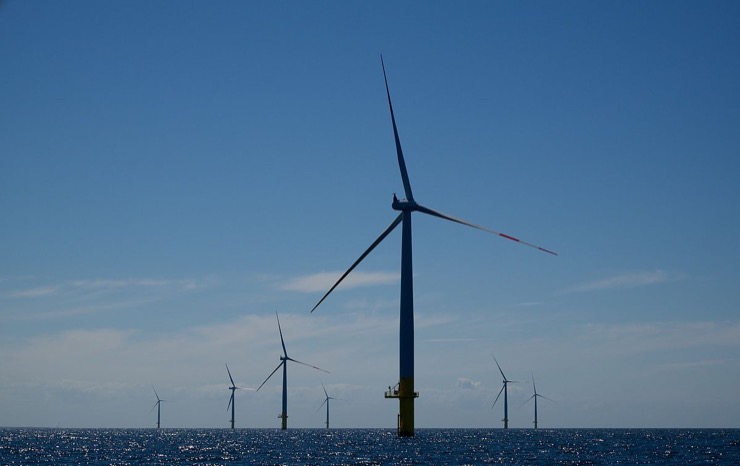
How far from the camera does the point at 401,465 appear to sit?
93.1 meters

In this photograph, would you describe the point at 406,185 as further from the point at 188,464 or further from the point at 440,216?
the point at 188,464

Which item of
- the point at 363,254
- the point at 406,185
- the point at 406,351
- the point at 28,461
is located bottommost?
the point at 28,461

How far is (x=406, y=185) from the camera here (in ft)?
387

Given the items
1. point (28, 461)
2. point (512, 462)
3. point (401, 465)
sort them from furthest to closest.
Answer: point (28, 461)
point (512, 462)
point (401, 465)

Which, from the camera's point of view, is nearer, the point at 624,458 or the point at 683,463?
the point at 683,463

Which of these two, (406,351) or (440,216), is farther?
(440,216)

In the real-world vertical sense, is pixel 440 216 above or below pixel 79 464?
above

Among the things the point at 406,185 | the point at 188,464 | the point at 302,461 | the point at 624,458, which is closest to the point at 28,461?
the point at 188,464

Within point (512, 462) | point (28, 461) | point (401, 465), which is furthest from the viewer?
point (28, 461)

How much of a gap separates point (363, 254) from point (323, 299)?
7475 millimetres

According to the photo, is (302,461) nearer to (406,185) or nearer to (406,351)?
(406,351)

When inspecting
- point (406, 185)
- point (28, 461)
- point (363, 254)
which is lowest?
point (28, 461)

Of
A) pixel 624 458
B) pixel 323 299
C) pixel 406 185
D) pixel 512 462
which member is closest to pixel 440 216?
pixel 406 185

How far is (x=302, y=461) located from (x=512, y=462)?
77.7 feet
